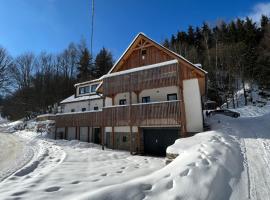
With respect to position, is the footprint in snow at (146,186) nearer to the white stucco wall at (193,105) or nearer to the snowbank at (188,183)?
the snowbank at (188,183)

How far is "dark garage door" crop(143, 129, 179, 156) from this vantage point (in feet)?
56.4

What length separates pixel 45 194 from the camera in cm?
541

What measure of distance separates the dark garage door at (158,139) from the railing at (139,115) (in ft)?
5.59

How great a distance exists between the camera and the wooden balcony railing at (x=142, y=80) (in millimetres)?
16438

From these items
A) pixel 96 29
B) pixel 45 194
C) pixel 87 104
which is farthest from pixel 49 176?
pixel 87 104

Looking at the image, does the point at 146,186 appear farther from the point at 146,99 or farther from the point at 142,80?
the point at 146,99

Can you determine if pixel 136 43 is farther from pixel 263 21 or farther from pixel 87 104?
pixel 263 21

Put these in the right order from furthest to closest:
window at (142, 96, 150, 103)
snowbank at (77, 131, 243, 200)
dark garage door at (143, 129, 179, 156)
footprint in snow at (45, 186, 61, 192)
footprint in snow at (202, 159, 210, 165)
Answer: window at (142, 96, 150, 103), dark garage door at (143, 129, 179, 156), footprint in snow at (202, 159, 210, 165), footprint in snow at (45, 186, 61, 192), snowbank at (77, 131, 243, 200)

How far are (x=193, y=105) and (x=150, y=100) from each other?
420 cm

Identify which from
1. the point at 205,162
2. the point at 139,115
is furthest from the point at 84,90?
the point at 205,162

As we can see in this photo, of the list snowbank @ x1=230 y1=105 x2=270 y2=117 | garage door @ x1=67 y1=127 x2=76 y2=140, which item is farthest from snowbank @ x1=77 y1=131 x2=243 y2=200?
snowbank @ x1=230 y1=105 x2=270 y2=117

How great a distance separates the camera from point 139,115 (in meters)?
17.3

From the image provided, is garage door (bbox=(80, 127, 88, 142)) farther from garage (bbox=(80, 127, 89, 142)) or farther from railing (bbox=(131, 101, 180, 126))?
railing (bbox=(131, 101, 180, 126))

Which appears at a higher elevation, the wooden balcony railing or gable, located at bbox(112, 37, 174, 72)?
gable, located at bbox(112, 37, 174, 72)
